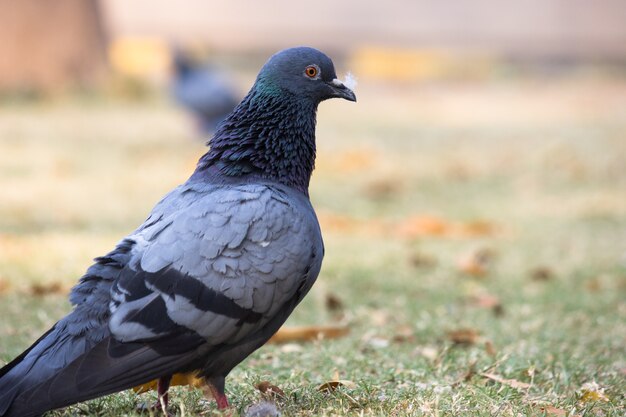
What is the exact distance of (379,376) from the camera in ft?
12.9

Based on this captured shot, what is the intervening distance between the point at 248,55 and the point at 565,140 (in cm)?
717

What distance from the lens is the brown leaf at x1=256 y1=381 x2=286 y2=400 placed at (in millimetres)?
3414

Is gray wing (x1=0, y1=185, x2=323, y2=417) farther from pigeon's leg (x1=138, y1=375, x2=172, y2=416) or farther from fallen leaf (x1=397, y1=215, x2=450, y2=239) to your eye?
fallen leaf (x1=397, y1=215, x2=450, y2=239)

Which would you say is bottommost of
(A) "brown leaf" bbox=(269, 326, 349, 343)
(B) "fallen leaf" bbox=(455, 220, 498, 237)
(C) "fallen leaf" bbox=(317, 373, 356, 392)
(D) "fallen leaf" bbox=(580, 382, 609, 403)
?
(B) "fallen leaf" bbox=(455, 220, 498, 237)

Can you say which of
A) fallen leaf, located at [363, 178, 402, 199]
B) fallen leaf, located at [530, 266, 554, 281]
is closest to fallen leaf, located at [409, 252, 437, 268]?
fallen leaf, located at [530, 266, 554, 281]

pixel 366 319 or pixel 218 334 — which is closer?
pixel 218 334

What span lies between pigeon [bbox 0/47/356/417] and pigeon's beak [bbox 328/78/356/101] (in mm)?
501

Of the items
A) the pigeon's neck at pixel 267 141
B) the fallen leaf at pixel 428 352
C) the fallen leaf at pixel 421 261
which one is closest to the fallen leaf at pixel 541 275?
the fallen leaf at pixel 421 261

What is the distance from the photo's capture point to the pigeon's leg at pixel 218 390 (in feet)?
10.8

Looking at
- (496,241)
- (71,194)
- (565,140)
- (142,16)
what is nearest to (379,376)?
(496,241)

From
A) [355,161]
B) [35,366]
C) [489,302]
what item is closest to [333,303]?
[489,302]

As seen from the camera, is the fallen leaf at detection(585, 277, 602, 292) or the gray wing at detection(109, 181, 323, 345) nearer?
the gray wing at detection(109, 181, 323, 345)

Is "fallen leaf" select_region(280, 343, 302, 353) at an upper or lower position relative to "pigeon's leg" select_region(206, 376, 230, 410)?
lower

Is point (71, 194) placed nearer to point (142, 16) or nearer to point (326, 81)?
point (326, 81)
